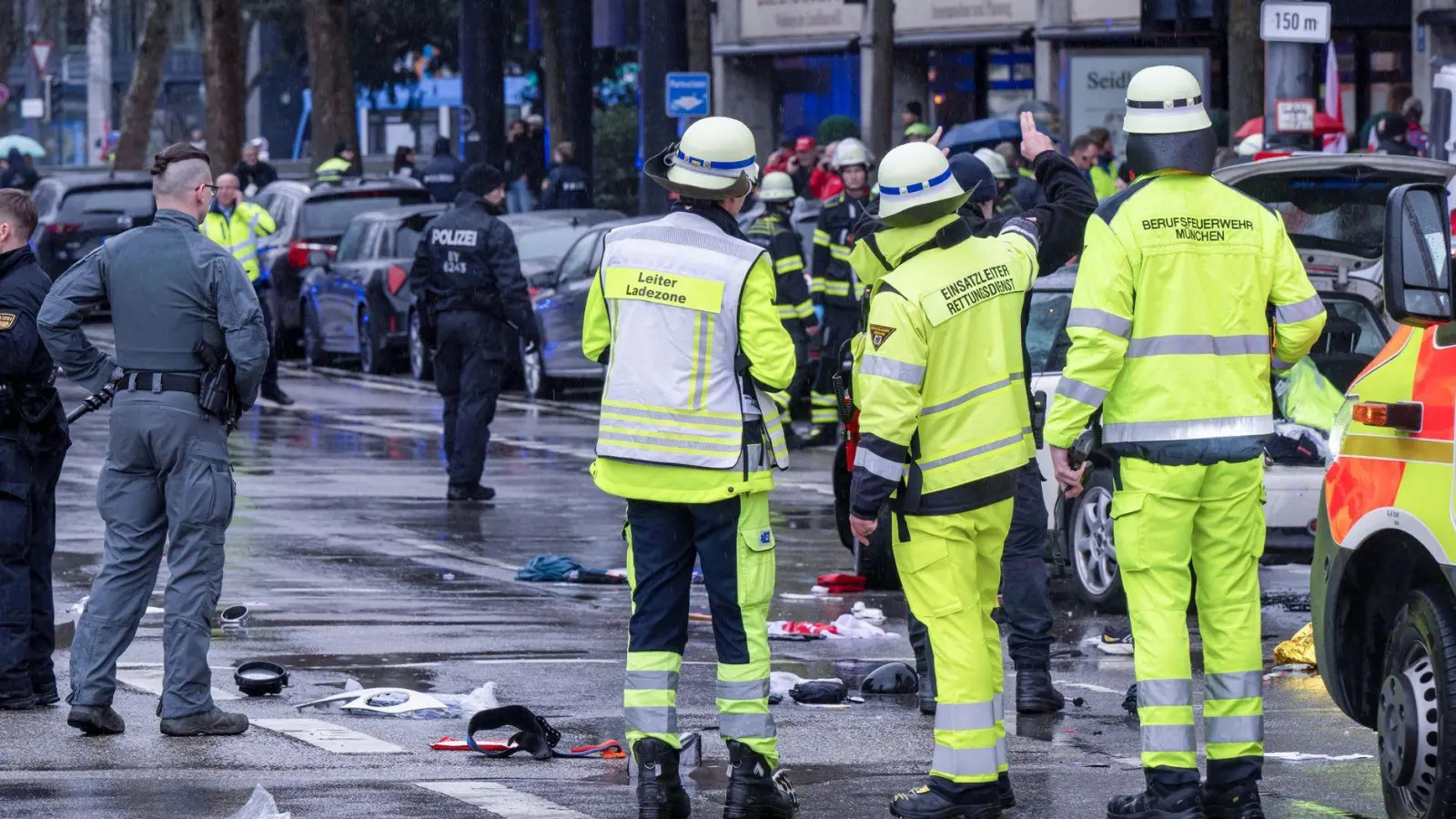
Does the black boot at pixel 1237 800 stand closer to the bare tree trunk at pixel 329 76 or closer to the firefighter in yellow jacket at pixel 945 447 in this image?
the firefighter in yellow jacket at pixel 945 447

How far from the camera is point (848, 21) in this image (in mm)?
36000

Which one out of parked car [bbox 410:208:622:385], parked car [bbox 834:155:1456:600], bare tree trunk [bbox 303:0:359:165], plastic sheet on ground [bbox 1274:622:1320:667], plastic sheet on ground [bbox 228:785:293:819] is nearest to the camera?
plastic sheet on ground [bbox 228:785:293:819]

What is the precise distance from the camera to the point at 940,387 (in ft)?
23.6

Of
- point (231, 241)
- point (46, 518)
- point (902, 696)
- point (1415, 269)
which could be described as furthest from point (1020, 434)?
point (231, 241)

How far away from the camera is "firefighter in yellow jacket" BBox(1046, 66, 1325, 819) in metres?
6.99

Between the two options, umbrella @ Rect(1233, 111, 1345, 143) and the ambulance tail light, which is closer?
the ambulance tail light

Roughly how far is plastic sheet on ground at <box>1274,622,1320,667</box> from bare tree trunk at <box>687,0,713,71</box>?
2068 centimetres

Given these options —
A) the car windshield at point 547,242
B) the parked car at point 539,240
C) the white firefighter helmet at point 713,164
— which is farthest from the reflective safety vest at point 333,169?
the white firefighter helmet at point 713,164

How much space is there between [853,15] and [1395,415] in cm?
2966

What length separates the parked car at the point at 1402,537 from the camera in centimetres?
648

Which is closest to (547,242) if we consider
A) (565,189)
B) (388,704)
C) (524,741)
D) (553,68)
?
(565,189)

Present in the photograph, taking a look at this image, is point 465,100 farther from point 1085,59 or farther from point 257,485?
point 257,485

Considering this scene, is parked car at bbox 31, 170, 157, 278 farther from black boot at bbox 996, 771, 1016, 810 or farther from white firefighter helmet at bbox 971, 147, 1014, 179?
black boot at bbox 996, 771, 1016, 810

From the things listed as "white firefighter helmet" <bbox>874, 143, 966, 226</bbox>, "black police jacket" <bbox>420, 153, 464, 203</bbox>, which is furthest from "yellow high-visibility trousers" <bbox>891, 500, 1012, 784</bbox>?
"black police jacket" <bbox>420, 153, 464, 203</bbox>
